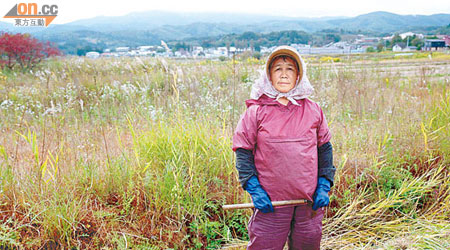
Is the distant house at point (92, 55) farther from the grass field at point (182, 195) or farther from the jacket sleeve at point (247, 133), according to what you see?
the jacket sleeve at point (247, 133)

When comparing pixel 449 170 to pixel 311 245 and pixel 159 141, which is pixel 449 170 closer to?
pixel 311 245

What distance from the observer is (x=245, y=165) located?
2.00 m

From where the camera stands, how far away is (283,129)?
6.47ft

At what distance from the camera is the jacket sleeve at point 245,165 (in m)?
1.99

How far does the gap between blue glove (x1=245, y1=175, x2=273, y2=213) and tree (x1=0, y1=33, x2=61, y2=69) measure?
9.61 m

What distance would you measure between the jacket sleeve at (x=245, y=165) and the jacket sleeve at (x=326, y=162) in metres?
0.42

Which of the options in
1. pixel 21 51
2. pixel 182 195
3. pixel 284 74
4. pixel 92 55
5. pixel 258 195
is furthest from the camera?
pixel 92 55

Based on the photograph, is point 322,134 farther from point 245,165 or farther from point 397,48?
point 397,48

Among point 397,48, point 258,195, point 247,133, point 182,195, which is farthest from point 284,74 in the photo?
point 397,48

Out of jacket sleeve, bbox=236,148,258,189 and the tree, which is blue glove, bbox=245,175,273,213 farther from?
the tree

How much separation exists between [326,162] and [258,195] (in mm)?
495

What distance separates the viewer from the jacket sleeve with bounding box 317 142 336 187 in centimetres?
208

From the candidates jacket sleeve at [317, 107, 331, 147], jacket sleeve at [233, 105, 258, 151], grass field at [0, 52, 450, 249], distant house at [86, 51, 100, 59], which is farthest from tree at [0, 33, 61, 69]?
jacket sleeve at [317, 107, 331, 147]

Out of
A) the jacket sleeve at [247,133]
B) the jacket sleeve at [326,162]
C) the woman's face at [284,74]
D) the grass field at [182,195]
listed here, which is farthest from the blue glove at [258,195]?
the grass field at [182,195]
